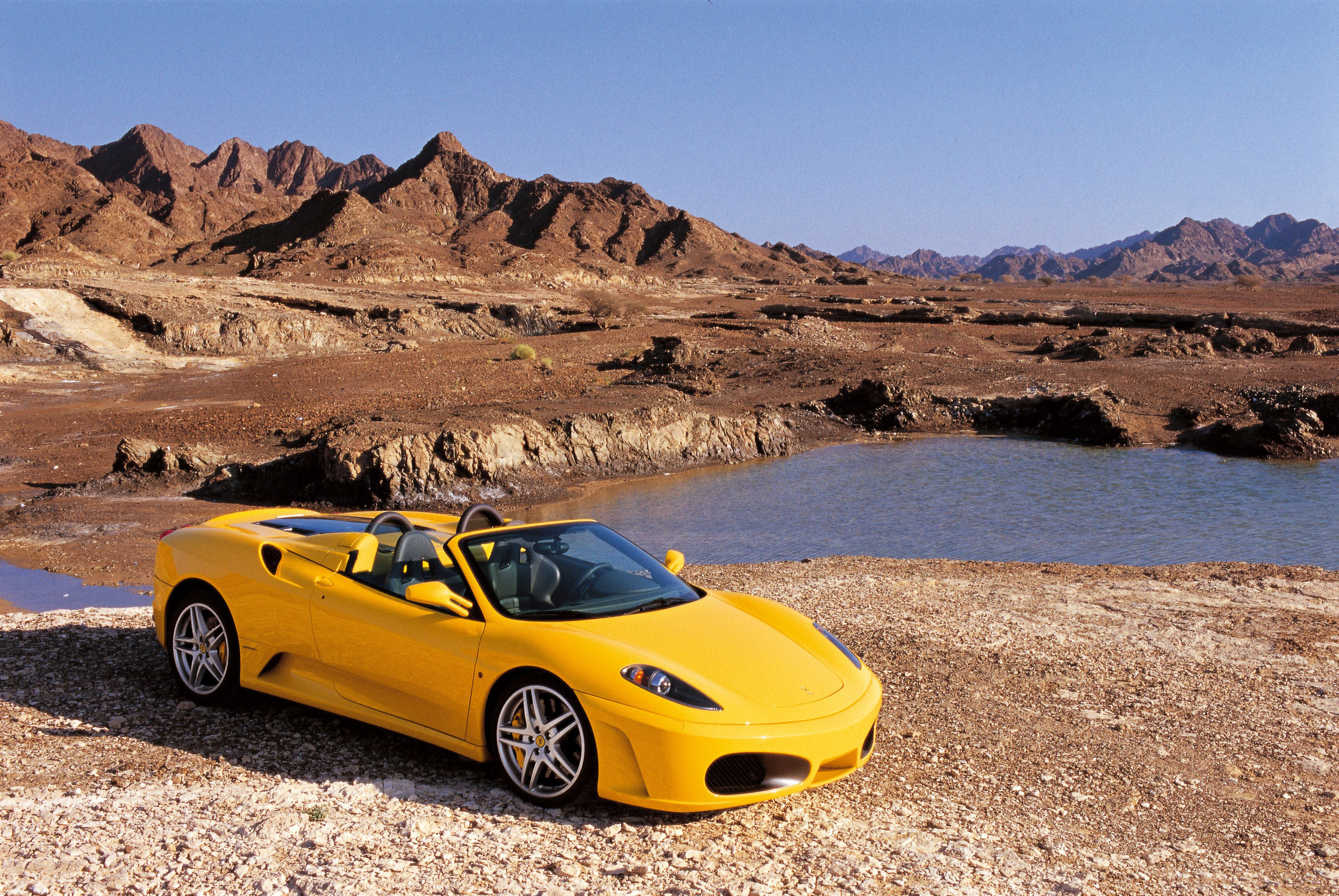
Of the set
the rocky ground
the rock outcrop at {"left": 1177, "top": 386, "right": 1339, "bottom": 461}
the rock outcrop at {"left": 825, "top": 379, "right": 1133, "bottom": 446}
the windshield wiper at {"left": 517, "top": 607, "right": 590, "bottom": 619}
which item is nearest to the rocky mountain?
the rocky ground

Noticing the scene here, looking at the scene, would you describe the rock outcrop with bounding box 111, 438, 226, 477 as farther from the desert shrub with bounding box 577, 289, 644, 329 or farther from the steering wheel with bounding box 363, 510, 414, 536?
the desert shrub with bounding box 577, 289, 644, 329

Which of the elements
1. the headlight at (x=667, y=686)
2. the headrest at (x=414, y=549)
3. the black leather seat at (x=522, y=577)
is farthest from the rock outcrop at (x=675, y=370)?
the headlight at (x=667, y=686)

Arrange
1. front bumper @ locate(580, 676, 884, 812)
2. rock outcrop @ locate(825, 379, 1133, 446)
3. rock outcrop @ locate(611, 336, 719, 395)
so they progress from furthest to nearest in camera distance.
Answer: rock outcrop @ locate(611, 336, 719, 395)
rock outcrop @ locate(825, 379, 1133, 446)
front bumper @ locate(580, 676, 884, 812)

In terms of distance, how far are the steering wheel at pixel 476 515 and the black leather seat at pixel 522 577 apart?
0.35 metres

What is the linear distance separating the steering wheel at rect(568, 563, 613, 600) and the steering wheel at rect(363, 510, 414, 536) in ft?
3.49

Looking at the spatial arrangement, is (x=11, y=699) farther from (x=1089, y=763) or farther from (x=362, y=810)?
(x=1089, y=763)

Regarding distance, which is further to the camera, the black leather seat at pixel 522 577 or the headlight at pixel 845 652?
the headlight at pixel 845 652

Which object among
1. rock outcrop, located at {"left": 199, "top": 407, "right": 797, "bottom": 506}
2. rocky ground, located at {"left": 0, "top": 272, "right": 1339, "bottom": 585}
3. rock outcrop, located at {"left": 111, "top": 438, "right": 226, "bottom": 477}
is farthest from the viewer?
rock outcrop, located at {"left": 111, "top": 438, "right": 226, "bottom": 477}

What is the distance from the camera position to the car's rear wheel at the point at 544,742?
4152 millimetres

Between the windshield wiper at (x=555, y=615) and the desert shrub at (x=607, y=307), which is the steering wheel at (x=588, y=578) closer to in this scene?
the windshield wiper at (x=555, y=615)

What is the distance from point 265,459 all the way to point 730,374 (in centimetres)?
1527

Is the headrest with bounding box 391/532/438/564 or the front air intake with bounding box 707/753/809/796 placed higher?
the headrest with bounding box 391/532/438/564

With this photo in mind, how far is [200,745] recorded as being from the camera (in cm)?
496

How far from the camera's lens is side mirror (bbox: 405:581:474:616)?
4535 millimetres
